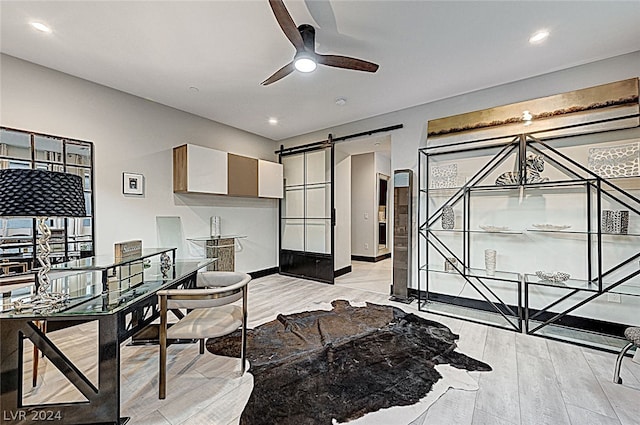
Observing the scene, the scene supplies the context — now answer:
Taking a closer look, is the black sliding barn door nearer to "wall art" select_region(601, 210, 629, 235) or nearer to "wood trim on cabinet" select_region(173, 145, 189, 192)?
"wood trim on cabinet" select_region(173, 145, 189, 192)

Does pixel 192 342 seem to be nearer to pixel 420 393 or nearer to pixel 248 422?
pixel 248 422

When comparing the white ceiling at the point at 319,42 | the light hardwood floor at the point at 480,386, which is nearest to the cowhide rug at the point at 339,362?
the light hardwood floor at the point at 480,386

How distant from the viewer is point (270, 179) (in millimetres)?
5594

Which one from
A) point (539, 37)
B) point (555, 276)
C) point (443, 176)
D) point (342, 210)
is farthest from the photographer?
point (342, 210)

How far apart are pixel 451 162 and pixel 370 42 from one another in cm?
207

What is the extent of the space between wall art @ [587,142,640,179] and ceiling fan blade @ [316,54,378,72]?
2.60 metres

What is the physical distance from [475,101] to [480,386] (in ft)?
11.1

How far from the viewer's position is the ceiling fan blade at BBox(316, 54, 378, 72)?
97.2 inches

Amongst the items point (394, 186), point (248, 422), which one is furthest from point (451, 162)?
point (248, 422)

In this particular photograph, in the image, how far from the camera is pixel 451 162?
3941 millimetres

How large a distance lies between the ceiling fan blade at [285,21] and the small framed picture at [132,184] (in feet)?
9.71

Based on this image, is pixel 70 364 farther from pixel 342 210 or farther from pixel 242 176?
pixel 342 210

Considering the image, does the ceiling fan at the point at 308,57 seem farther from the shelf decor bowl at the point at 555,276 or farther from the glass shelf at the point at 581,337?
the glass shelf at the point at 581,337

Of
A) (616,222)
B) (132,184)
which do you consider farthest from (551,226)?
(132,184)
